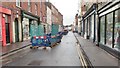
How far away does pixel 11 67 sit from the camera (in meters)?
8.66

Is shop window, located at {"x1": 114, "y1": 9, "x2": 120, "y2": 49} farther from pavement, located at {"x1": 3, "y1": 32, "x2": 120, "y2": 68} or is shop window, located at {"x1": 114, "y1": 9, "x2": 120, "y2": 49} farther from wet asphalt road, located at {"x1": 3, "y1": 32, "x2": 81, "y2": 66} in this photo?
wet asphalt road, located at {"x1": 3, "y1": 32, "x2": 81, "y2": 66}

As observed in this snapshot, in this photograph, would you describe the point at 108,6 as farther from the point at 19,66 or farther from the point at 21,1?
the point at 21,1

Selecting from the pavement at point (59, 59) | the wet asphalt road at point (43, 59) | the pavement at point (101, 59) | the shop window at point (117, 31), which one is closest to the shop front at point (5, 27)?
the pavement at point (59, 59)

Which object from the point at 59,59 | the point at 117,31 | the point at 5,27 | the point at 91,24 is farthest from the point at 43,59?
the point at 91,24

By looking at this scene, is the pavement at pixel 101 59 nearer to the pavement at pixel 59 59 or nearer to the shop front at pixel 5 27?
the pavement at pixel 59 59

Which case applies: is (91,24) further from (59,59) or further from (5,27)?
(59,59)

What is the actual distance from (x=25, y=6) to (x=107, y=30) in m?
16.9

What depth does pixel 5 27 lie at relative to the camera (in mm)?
20234

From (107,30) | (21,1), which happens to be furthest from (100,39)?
(21,1)

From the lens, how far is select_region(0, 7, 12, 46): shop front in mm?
18875

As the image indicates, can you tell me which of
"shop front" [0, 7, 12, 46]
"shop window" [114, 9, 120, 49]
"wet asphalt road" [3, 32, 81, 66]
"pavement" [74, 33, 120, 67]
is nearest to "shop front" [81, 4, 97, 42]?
"shop window" [114, 9, 120, 49]

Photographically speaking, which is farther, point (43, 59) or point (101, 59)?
point (43, 59)

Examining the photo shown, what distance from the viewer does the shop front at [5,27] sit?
18875 mm

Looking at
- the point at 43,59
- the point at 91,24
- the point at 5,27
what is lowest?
the point at 43,59
